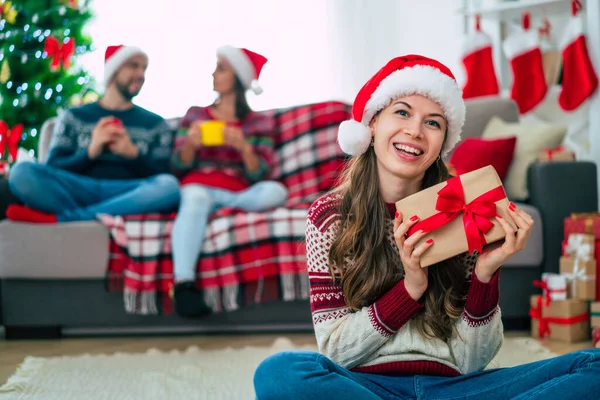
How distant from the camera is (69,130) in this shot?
2.86m

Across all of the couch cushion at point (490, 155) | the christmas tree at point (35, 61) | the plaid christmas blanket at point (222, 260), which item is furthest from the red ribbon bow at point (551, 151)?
the christmas tree at point (35, 61)

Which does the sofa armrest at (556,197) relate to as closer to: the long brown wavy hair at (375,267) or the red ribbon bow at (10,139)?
the long brown wavy hair at (375,267)

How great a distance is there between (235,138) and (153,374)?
3.77ft

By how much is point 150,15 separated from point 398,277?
390 centimetres

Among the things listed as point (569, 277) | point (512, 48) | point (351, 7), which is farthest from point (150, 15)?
point (569, 277)

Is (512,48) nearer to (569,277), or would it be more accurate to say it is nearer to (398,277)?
(569,277)

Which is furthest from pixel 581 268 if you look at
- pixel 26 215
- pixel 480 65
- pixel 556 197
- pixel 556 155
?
pixel 26 215

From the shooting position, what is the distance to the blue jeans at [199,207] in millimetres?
2422

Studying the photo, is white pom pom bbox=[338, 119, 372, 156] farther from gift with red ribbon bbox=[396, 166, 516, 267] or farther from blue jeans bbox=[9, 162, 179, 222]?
blue jeans bbox=[9, 162, 179, 222]

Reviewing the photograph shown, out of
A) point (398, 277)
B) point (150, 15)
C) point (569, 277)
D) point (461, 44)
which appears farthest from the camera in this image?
point (150, 15)

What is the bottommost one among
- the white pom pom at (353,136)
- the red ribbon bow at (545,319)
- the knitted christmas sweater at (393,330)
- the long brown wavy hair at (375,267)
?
the red ribbon bow at (545,319)

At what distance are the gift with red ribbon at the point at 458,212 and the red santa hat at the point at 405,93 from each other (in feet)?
0.54

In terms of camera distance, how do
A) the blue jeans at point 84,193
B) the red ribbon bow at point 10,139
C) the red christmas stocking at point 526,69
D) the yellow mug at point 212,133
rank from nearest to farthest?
the blue jeans at point 84,193, the yellow mug at point 212,133, the red ribbon bow at point 10,139, the red christmas stocking at point 526,69

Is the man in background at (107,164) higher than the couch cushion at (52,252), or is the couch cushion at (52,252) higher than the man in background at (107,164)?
the man in background at (107,164)
